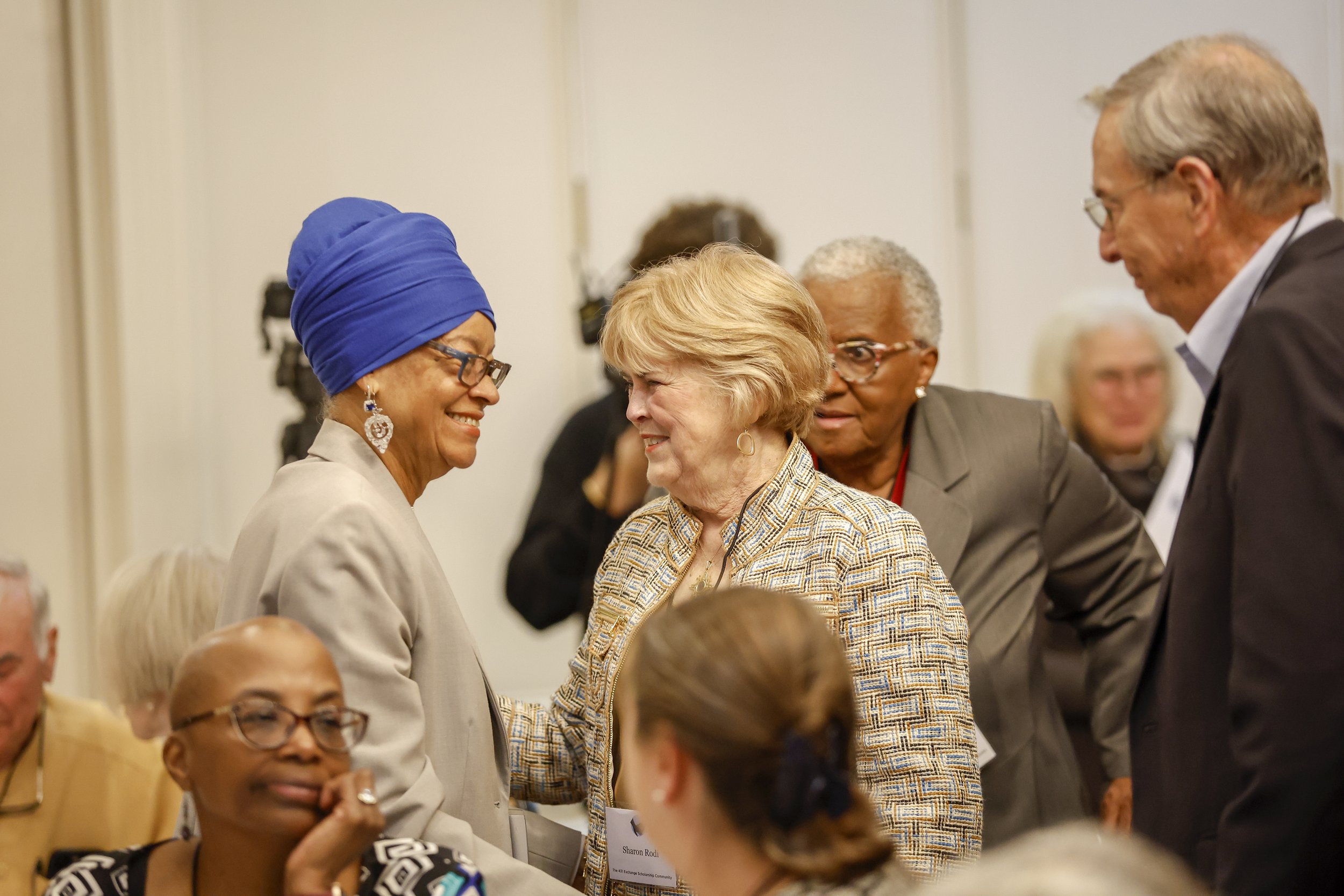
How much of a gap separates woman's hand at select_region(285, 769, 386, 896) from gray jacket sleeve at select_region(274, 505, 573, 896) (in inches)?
6.4

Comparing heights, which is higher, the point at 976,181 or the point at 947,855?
the point at 976,181

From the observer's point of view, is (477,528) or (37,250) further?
(477,528)

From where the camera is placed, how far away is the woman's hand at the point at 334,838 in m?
1.50

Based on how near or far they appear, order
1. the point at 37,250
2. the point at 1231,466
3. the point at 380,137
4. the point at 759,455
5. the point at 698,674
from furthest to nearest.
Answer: the point at 380,137 → the point at 37,250 → the point at 759,455 → the point at 1231,466 → the point at 698,674

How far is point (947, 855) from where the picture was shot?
1.87m

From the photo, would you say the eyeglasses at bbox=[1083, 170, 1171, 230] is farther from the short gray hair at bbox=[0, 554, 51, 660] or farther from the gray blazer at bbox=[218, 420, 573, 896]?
the short gray hair at bbox=[0, 554, 51, 660]

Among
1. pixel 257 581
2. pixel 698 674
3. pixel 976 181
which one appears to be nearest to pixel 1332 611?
pixel 698 674

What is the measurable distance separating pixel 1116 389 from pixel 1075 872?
3.68 metres

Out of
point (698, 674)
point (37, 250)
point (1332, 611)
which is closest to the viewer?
point (698, 674)

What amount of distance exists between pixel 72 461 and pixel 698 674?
355 centimetres

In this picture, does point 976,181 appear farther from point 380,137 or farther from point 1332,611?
point 1332,611

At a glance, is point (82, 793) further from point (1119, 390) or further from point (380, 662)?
point (1119, 390)

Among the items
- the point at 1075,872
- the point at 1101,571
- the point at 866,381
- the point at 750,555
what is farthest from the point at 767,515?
the point at 1075,872

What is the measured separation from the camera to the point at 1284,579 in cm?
170
